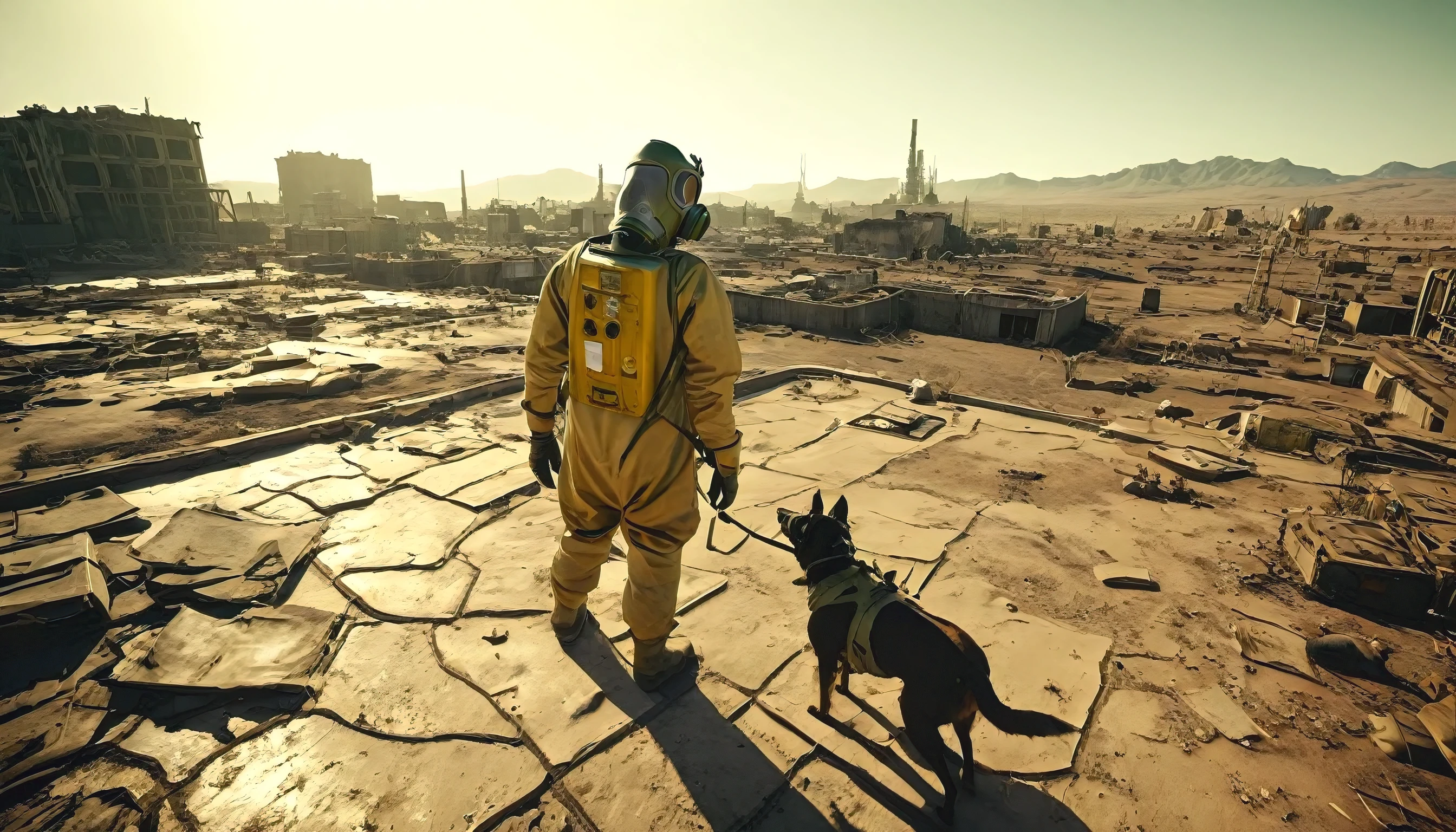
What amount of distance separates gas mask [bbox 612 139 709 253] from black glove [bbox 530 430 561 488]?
115 centimetres

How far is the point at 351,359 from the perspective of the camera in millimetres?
11148

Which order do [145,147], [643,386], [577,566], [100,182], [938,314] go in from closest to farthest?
[643,386], [577,566], [938,314], [100,182], [145,147]

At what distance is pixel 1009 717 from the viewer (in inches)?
93.4

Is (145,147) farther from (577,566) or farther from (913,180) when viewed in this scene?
(913,180)

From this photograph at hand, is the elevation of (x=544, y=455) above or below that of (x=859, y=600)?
above

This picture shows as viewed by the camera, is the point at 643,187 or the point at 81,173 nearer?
the point at 643,187

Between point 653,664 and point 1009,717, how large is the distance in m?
1.63

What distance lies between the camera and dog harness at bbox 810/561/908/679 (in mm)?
2613

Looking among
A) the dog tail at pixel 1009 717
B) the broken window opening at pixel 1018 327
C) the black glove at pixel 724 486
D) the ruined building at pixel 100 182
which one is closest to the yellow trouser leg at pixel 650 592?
the black glove at pixel 724 486

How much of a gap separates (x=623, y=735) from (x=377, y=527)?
111 inches

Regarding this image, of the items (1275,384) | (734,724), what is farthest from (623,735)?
(1275,384)

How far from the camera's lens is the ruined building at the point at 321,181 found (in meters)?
55.8

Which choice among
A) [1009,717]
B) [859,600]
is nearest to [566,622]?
[859,600]

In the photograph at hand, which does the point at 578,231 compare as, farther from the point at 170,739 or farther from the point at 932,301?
the point at 170,739
